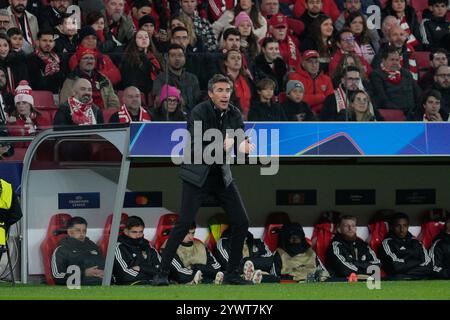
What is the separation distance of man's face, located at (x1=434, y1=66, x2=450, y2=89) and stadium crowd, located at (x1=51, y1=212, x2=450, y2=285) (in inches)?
60.4

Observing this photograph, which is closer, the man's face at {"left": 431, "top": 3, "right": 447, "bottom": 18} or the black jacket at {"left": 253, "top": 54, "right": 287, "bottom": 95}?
the black jacket at {"left": 253, "top": 54, "right": 287, "bottom": 95}

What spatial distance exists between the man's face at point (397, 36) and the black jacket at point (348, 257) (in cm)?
342

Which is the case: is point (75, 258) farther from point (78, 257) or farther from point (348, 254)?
point (348, 254)

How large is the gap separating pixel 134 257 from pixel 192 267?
0.63 metres

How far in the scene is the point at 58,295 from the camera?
31.7 feet

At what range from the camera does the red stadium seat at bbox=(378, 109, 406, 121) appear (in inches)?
495

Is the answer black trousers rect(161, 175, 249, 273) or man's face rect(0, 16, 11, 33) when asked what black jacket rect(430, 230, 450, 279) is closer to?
black trousers rect(161, 175, 249, 273)

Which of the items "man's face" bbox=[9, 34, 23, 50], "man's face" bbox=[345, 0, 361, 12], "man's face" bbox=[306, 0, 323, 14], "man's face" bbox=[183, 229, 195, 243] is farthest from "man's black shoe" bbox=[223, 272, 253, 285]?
"man's face" bbox=[345, 0, 361, 12]

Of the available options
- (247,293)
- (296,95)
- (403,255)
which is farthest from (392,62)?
(247,293)

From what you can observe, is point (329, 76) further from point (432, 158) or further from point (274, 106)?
point (432, 158)

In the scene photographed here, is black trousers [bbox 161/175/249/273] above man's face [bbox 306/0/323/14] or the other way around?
the other way around

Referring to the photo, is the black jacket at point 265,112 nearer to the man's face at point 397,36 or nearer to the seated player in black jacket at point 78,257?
the seated player in black jacket at point 78,257

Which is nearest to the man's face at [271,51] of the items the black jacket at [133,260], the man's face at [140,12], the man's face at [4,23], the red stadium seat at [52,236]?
the man's face at [140,12]

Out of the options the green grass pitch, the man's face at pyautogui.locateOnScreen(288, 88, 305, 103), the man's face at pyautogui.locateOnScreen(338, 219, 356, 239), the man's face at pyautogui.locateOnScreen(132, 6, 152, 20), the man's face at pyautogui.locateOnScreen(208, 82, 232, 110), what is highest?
the man's face at pyautogui.locateOnScreen(132, 6, 152, 20)
